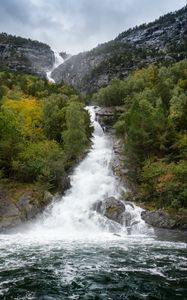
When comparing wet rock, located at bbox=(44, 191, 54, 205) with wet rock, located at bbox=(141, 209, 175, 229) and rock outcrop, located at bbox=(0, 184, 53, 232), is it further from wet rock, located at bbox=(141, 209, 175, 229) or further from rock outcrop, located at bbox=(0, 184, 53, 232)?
wet rock, located at bbox=(141, 209, 175, 229)

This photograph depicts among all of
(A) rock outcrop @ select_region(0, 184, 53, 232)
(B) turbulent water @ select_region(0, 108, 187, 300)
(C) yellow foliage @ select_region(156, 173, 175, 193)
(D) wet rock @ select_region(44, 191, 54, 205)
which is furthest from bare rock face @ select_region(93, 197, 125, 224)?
(A) rock outcrop @ select_region(0, 184, 53, 232)

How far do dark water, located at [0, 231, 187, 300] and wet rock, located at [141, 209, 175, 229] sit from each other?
6132 mm

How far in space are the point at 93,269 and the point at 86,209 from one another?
21876 millimetres

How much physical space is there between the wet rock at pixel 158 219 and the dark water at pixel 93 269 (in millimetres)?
6132

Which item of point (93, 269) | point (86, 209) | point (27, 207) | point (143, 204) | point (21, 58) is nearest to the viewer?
point (93, 269)

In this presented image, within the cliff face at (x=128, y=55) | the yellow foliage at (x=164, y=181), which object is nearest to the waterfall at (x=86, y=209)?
the yellow foliage at (x=164, y=181)

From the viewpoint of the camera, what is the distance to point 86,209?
44.7 metres

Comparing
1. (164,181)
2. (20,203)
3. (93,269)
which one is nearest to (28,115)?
(20,203)

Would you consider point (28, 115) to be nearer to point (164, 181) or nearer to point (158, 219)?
point (164, 181)

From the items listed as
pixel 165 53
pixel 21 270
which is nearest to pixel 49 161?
pixel 21 270

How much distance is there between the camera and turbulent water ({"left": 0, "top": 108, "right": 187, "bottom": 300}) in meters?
19.0

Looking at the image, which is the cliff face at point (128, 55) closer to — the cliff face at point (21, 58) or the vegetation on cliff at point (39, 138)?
the cliff face at point (21, 58)

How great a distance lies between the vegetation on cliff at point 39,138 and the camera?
158ft

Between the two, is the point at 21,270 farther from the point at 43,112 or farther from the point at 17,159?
the point at 43,112
